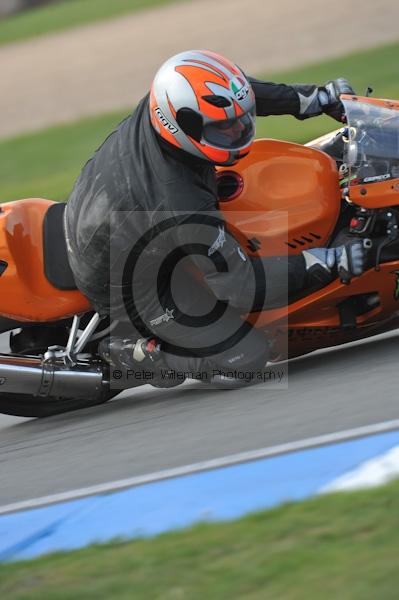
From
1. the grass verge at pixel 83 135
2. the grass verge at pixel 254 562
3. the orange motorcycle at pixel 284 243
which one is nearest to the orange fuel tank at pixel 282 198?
the orange motorcycle at pixel 284 243

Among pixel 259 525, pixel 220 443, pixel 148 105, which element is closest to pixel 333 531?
pixel 259 525

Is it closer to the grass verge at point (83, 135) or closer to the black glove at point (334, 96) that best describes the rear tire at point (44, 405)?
the black glove at point (334, 96)

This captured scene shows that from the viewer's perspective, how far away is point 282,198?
5.32m

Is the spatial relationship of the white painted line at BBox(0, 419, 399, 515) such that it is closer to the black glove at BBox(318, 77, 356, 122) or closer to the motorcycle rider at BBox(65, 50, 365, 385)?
the motorcycle rider at BBox(65, 50, 365, 385)

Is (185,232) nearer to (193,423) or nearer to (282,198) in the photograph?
(282,198)

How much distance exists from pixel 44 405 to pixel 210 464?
1757mm

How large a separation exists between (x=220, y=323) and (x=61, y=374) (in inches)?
32.6

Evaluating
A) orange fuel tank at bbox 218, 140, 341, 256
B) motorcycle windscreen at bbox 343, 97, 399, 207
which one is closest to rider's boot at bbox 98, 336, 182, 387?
orange fuel tank at bbox 218, 140, 341, 256

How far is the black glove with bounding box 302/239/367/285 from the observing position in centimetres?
501

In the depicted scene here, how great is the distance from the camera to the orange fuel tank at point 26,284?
5.41 meters

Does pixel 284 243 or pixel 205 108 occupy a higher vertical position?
pixel 205 108

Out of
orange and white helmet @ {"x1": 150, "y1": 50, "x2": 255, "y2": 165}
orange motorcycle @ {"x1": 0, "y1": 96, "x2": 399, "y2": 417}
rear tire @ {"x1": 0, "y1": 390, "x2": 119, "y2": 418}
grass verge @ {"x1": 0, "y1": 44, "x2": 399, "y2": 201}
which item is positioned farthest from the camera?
grass verge @ {"x1": 0, "y1": 44, "x2": 399, "y2": 201}

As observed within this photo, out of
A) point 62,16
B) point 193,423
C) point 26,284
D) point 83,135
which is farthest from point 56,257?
point 62,16

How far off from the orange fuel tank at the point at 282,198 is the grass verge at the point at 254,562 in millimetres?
1843
